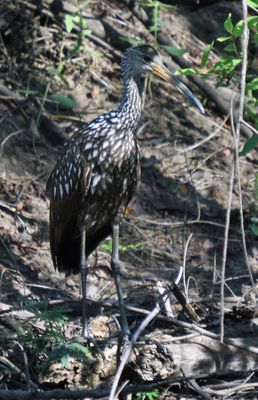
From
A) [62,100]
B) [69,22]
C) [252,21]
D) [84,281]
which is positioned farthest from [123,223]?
[252,21]

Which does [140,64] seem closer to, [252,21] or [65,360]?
[252,21]

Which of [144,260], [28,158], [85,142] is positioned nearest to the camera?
[85,142]

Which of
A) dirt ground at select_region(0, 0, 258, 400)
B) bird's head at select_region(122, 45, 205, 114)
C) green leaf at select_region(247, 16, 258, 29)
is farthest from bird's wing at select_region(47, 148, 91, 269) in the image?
green leaf at select_region(247, 16, 258, 29)

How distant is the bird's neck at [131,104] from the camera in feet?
18.3

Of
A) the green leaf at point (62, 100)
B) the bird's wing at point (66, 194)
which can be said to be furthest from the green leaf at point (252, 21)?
the green leaf at point (62, 100)

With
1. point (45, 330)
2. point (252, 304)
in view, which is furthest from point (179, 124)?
point (45, 330)

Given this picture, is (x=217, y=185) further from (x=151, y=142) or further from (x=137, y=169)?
(x=137, y=169)

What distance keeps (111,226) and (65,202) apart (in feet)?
1.06

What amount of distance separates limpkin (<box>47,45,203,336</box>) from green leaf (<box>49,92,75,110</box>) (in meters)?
2.12

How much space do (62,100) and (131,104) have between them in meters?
2.42

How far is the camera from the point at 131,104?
5.59m

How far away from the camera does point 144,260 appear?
7.00m

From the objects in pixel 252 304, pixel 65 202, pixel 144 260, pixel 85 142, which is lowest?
pixel 144 260

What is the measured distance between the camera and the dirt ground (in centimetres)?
487
